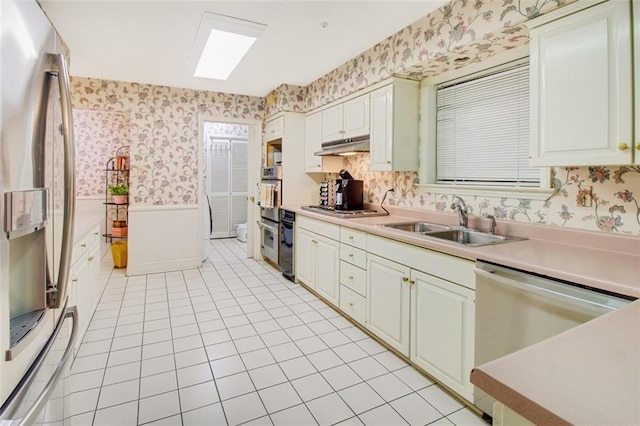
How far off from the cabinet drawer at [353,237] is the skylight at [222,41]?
5.65 feet

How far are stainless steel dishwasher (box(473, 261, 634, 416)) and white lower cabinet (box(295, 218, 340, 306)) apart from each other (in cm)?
154

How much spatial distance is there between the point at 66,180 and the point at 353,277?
2237 mm

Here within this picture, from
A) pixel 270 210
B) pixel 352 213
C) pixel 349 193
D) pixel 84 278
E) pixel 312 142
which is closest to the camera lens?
pixel 84 278

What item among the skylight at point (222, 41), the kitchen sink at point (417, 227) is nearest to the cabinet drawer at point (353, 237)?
the kitchen sink at point (417, 227)

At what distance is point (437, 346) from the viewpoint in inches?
80.7

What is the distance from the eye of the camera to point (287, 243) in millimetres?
4234

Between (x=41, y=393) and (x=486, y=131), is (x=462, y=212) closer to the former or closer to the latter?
(x=486, y=131)

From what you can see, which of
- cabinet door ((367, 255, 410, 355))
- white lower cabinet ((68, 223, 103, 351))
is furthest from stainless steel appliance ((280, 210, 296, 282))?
white lower cabinet ((68, 223, 103, 351))

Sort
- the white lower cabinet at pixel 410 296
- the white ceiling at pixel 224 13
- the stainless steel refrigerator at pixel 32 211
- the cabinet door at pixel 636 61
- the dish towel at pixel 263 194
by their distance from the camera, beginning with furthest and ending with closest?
the dish towel at pixel 263 194 → the white ceiling at pixel 224 13 → the white lower cabinet at pixel 410 296 → the cabinet door at pixel 636 61 → the stainless steel refrigerator at pixel 32 211

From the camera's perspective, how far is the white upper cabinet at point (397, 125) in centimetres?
294

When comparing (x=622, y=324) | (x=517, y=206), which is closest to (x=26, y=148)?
(x=622, y=324)

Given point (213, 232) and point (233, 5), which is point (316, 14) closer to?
point (233, 5)

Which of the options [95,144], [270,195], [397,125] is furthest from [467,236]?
[95,144]

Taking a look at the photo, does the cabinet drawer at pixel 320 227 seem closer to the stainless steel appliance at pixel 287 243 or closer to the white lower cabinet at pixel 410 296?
the white lower cabinet at pixel 410 296
